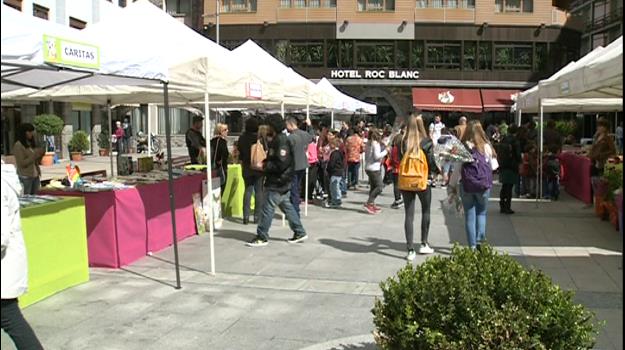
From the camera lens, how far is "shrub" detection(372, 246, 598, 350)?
352cm

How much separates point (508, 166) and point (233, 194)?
17.2 ft

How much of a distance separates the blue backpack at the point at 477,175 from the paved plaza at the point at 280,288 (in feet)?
3.73

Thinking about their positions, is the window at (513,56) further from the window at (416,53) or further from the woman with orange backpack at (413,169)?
the woman with orange backpack at (413,169)

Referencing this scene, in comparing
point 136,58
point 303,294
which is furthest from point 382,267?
point 136,58

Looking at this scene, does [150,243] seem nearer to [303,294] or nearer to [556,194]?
[303,294]

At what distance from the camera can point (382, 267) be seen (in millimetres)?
7777

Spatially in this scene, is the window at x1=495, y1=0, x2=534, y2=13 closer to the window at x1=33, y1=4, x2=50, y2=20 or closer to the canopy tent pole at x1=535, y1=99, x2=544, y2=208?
the window at x1=33, y1=4, x2=50, y2=20

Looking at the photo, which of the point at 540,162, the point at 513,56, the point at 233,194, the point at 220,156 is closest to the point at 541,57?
the point at 513,56

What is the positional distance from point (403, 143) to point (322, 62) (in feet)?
118

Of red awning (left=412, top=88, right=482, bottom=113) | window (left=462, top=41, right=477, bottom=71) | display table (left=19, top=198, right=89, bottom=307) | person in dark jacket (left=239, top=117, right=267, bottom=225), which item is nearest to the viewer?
display table (left=19, top=198, right=89, bottom=307)

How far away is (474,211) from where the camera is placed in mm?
8055

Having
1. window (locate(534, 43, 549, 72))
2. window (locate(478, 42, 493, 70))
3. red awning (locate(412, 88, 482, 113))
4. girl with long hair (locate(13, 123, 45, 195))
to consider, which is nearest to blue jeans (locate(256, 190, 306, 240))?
girl with long hair (locate(13, 123, 45, 195))

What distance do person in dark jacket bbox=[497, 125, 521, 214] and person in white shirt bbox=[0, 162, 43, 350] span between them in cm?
1003

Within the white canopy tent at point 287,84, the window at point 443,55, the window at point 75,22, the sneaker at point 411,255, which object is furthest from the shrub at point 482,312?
the window at point 443,55
